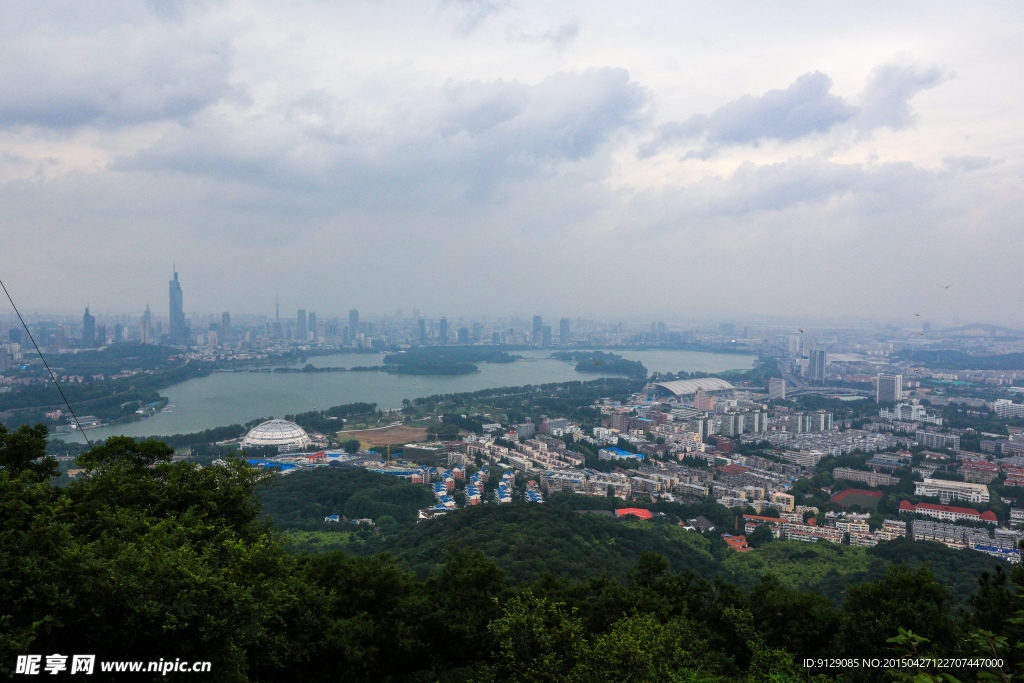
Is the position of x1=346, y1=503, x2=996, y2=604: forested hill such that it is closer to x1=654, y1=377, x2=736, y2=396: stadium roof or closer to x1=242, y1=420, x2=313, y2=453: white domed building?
x1=242, y1=420, x2=313, y2=453: white domed building

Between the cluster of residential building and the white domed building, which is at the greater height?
the white domed building

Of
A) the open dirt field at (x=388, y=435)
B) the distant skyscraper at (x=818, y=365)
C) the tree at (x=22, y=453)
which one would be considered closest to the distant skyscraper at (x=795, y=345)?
the distant skyscraper at (x=818, y=365)

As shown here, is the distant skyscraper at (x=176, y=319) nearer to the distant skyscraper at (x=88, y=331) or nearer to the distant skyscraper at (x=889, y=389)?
the distant skyscraper at (x=88, y=331)

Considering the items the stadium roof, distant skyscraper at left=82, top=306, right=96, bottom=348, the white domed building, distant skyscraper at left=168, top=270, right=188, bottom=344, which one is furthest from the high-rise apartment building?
the stadium roof

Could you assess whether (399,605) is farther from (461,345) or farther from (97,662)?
(461,345)

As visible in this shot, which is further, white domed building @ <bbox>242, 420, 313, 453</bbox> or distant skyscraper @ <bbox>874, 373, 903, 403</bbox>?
distant skyscraper @ <bbox>874, 373, 903, 403</bbox>

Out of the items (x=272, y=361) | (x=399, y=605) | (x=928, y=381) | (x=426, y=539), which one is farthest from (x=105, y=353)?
(x=928, y=381)

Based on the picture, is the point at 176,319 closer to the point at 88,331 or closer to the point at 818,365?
the point at 88,331
